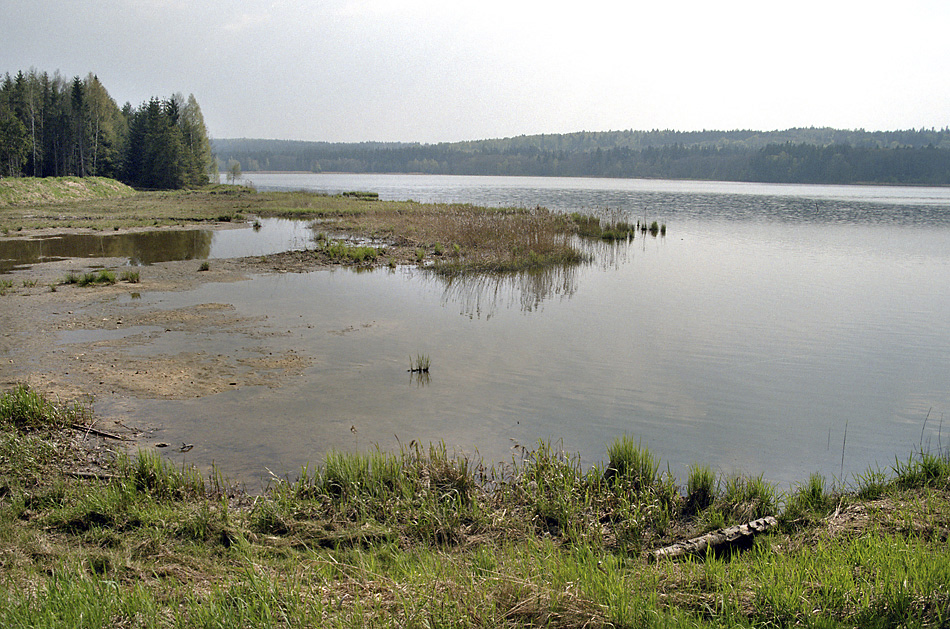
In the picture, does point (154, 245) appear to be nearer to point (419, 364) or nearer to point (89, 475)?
point (419, 364)

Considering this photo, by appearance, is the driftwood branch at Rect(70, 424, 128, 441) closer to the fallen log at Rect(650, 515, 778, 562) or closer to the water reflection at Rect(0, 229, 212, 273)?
the fallen log at Rect(650, 515, 778, 562)

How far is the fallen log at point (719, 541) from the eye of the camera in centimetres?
442

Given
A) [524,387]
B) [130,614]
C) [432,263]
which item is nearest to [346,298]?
[432,263]

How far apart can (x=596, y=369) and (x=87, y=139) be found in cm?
7607

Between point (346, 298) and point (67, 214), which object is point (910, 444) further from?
point (67, 214)

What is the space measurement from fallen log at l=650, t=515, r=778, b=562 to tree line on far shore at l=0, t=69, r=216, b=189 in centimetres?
7325

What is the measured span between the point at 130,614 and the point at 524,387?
6.39 m

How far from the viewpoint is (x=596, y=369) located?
10055 mm

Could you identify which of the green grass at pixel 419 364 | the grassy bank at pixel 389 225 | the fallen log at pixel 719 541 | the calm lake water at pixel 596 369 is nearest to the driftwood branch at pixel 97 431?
the calm lake water at pixel 596 369

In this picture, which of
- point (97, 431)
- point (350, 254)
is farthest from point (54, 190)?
point (97, 431)

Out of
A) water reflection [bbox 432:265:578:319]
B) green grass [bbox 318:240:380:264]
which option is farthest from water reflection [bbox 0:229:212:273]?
water reflection [bbox 432:265:578:319]

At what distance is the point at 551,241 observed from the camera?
23234mm

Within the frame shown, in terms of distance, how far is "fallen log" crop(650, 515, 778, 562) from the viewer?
442cm

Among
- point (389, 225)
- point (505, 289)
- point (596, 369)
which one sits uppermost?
point (389, 225)
